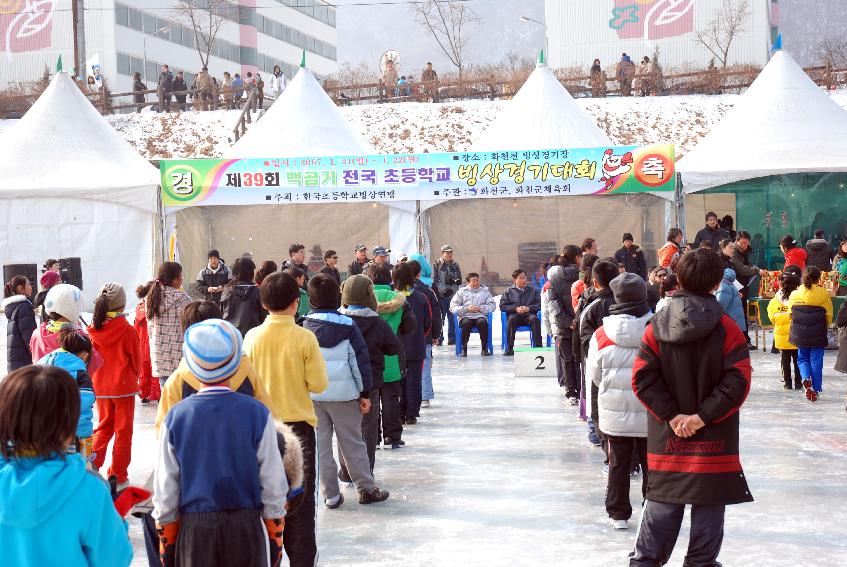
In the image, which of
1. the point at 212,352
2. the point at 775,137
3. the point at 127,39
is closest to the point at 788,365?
the point at 775,137

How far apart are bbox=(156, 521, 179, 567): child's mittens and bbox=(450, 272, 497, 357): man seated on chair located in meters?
11.0

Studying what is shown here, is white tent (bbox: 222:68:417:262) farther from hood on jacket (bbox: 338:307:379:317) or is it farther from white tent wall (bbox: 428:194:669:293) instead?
hood on jacket (bbox: 338:307:379:317)

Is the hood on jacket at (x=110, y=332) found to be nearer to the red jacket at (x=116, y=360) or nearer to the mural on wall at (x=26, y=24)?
the red jacket at (x=116, y=360)

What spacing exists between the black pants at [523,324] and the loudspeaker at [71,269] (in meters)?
8.78

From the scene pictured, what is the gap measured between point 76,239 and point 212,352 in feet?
54.9

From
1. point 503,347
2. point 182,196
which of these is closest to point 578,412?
point 503,347

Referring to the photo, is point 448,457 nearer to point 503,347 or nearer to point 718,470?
point 718,470

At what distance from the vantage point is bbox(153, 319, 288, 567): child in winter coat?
339 cm

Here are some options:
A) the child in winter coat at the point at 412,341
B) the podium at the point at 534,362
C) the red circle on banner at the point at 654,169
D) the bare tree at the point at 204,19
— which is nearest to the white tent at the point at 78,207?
the red circle on banner at the point at 654,169

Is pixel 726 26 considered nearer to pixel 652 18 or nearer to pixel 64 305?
pixel 652 18

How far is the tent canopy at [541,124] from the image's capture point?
19547 mm

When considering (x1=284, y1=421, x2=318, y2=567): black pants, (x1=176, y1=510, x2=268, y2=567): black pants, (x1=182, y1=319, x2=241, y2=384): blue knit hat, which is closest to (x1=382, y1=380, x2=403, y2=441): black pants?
(x1=284, y1=421, x2=318, y2=567): black pants

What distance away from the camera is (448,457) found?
26.0 ft

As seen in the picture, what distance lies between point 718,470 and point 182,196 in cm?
1463
